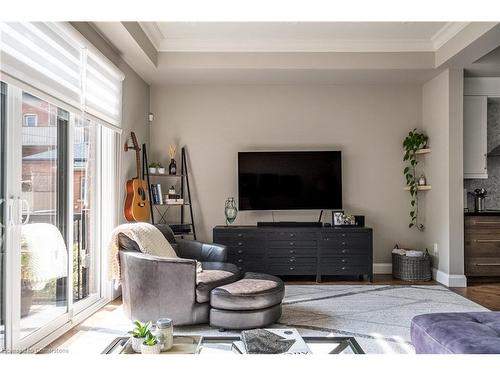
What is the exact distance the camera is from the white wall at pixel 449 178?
475 cm

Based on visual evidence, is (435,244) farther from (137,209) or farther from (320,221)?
(137,209)

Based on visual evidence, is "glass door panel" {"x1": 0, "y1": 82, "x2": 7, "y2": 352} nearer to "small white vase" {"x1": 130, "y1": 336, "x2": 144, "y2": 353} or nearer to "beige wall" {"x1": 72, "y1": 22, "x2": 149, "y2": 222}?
"small white vase" {"x1": 130, "y1": 336, "x2": 144, "y2": 353}

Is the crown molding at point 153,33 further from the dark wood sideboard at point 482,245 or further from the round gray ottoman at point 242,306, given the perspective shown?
the dark wood sideboard at point 482,245

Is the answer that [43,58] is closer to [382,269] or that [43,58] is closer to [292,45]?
[292,45]

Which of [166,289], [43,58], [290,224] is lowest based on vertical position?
[166,289]

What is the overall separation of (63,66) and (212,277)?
6.43 ft

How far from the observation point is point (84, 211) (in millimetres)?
3844

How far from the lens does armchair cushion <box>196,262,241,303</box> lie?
311 cm

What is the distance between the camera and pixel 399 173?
551 centimetres

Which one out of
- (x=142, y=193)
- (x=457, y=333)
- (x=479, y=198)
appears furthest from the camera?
(x=479, y=198)

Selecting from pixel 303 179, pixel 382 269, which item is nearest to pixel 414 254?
pixel 382 269

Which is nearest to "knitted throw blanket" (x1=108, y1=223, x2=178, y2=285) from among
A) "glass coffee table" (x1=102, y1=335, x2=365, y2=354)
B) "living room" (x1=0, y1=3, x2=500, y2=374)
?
"living room" (x1=0, y1=3, x2=500, y2=374)

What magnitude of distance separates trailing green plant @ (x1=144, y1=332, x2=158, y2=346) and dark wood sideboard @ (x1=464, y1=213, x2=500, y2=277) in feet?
13.8

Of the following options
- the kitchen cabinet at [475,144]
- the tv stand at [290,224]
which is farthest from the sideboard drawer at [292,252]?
the kitchen cabinet at [475,144]
